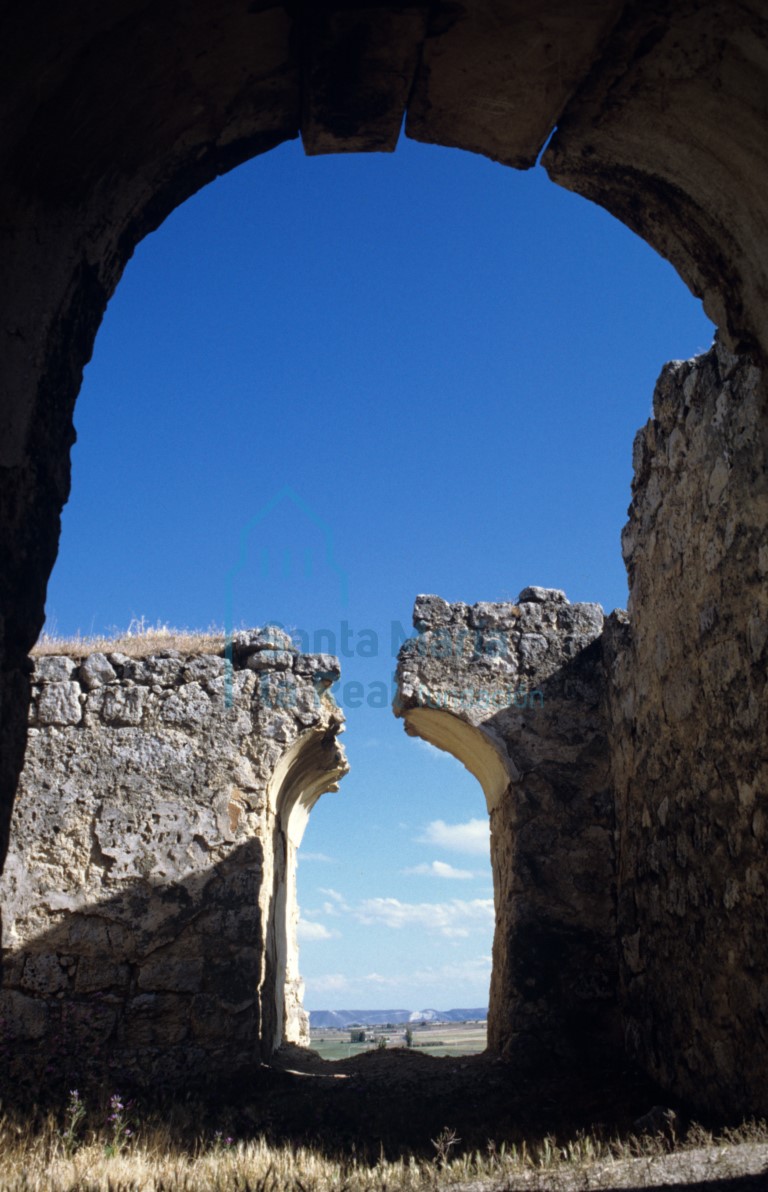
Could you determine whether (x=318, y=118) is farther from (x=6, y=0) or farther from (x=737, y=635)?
(x=737, y=635)

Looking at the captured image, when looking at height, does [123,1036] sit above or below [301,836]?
below

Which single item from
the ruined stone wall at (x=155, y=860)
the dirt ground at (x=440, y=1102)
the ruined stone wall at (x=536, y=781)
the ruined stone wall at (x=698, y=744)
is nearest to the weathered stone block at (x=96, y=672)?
the ruined stone wall at (x=155, y=860)

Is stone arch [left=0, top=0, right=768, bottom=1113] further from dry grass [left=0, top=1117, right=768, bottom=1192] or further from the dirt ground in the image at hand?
the dirt ground

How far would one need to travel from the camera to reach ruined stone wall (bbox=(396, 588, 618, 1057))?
6.38 m

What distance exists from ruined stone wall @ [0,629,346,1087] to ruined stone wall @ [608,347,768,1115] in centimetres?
246

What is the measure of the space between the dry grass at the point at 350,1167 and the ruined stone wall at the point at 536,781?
1.91 m

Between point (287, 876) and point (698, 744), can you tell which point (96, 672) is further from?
point (698, 744)

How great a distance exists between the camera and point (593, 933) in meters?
6.55

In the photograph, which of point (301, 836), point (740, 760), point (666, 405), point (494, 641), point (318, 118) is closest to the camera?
point (318, 118)

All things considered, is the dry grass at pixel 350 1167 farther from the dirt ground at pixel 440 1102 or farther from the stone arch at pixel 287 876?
the stone arch at pixel 287 876

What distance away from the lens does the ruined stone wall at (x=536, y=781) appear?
6.38 m

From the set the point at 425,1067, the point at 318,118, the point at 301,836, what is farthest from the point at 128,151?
the point at 301,836

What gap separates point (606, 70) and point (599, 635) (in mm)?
5464

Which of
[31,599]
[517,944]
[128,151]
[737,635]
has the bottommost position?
[517,944]
